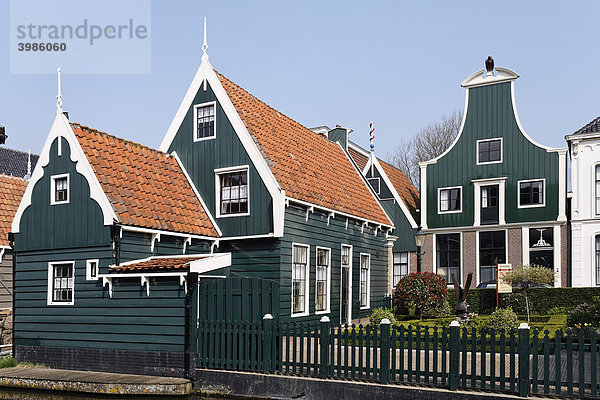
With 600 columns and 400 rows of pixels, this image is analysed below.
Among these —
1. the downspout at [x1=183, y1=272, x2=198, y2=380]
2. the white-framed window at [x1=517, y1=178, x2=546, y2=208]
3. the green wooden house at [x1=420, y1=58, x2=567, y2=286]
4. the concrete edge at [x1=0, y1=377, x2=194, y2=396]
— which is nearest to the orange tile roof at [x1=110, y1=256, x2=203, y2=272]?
the downspout at [x1=183, y1=272, x2=198, y2=380]

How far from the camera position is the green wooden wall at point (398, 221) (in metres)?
29.9

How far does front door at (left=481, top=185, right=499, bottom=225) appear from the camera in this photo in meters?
28.6

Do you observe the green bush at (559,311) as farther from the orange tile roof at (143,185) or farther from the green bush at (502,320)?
the orange tile roof at (143,185)

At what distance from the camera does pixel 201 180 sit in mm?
18656

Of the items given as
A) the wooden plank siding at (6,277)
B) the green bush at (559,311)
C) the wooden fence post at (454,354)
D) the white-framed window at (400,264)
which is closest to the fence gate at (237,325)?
the wooden fence post at (454,354)

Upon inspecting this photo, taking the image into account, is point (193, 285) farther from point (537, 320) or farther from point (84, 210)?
point (537, 320)

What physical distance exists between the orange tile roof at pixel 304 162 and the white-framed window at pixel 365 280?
157 cm

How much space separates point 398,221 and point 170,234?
54.1 feet

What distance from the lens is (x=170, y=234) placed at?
1606cm

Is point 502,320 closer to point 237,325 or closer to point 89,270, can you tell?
point 237,325

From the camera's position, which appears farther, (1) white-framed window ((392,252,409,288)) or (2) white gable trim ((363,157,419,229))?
(1) white-framed window ((392,252,409,288))

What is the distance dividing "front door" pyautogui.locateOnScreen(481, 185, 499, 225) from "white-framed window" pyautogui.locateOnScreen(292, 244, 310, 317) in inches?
518

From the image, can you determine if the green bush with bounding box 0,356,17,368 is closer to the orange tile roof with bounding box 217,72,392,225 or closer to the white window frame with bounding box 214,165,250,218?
the white window frame with bounding box 214,165,250,218

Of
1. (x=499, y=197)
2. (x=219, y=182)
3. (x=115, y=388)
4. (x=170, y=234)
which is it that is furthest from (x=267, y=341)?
(x=499, y=197)
